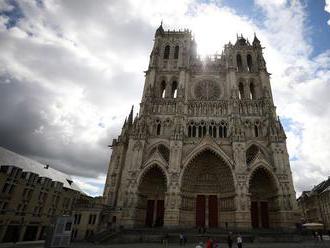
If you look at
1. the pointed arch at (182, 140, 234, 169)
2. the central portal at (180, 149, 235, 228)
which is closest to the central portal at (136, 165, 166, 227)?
the central portal at (180, 149, 235, 228)

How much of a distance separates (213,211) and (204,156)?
6.49 m

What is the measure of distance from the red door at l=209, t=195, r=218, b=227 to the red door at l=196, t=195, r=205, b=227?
822 millimetres

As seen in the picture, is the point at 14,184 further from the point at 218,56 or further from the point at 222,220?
the point at 218,56

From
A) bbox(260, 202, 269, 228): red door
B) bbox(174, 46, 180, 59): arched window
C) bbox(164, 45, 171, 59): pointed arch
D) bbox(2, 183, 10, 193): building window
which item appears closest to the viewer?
bbox(2, 183, 10, 193): building window

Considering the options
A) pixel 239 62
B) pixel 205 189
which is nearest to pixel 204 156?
pixel 205 189

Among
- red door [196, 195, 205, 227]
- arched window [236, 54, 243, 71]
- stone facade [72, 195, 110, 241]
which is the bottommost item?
stone facade [72, 195, 110, 241]

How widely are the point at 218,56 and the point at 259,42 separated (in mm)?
7187

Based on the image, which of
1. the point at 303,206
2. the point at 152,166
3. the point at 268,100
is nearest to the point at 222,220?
the point at 152,166

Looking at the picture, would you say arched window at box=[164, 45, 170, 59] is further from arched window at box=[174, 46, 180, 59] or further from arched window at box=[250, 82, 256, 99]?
arched window at box=[250, 82, 256, 99]

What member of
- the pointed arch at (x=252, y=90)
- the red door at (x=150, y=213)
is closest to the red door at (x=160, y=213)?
the red door at (x=150, y=213)

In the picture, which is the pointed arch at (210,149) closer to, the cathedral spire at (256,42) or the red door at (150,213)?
the red door at (150,213)

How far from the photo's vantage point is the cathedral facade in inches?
907

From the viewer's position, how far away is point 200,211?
2495cm

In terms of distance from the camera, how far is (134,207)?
2286cm
